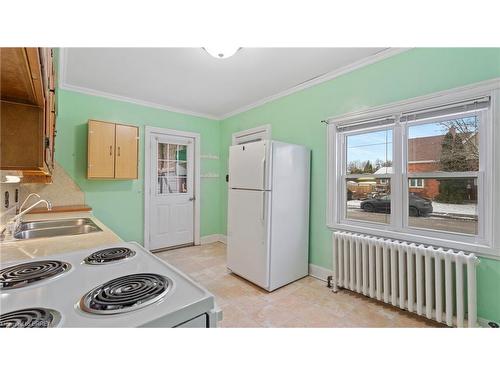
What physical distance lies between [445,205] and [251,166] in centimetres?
186

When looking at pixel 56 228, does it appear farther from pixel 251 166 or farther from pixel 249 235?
pixel 251 166

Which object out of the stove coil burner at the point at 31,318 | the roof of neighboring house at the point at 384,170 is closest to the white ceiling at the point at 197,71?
the roof of neighboring house at the point at 384,170

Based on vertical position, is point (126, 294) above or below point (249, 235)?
above

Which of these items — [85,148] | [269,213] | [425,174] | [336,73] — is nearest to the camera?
[425,174]

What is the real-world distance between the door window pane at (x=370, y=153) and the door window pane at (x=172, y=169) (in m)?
2.78

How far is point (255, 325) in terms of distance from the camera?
187 centimetres

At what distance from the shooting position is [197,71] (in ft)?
8.49

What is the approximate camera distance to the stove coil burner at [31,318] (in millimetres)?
617

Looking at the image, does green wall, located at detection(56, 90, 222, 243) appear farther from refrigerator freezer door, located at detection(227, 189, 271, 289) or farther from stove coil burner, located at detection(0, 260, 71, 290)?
stove coil burner, located at detection(0, 260, 71, 290)

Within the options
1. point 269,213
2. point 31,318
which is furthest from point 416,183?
point 31,318

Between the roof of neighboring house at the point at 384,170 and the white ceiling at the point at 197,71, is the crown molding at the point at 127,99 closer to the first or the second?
the white ceiling at the point at 197,71

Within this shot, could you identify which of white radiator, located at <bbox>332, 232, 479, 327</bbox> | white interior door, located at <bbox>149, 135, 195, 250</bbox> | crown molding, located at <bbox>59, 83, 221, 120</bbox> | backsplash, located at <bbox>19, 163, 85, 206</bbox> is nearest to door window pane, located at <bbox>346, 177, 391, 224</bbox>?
white radiator, located at <bbox>332, 232, 479, 327</bbox>

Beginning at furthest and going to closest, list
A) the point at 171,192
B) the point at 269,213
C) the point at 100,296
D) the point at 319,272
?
the point at 171,192
the point at 319,272
the point at 269,213
the point at 100,296

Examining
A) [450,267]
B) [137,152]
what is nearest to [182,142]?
[137,152]
